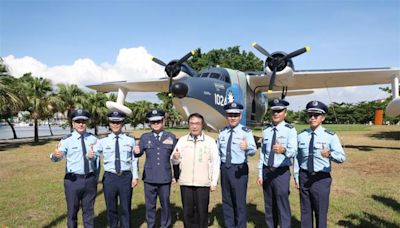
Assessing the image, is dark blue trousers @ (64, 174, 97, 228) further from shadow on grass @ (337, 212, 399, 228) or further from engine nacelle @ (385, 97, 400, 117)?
engine nacelle @ (385, 97, 400, 117)

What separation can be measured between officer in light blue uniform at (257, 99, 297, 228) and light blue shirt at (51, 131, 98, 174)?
7.30ft

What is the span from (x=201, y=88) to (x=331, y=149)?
6825 mm

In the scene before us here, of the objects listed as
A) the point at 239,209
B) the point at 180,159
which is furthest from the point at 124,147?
the point at 239,209

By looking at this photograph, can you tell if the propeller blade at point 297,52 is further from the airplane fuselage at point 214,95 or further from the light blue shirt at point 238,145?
the light blue shirt at point 238,145

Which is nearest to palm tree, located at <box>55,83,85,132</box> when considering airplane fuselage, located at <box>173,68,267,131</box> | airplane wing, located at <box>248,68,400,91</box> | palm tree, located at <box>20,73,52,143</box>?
palm tree, located at <box>20,73,52,143</box>

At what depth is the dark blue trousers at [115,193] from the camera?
3.94 meters

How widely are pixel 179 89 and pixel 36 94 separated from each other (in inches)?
553

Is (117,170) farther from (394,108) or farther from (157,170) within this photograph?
(394,108)

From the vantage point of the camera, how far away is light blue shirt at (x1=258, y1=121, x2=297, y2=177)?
3730mm

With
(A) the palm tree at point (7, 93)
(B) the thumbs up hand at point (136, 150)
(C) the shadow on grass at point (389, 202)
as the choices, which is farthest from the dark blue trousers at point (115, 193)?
(A) the palm tree at point (7, 93)

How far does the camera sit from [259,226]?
4531 mm

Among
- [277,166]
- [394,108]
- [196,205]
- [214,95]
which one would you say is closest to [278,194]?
[277,166]

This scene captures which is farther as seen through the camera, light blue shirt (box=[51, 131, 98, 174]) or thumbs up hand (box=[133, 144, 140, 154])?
thumbs up hand (box=[133, 144, 140, 154])

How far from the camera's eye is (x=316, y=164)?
3670mm
